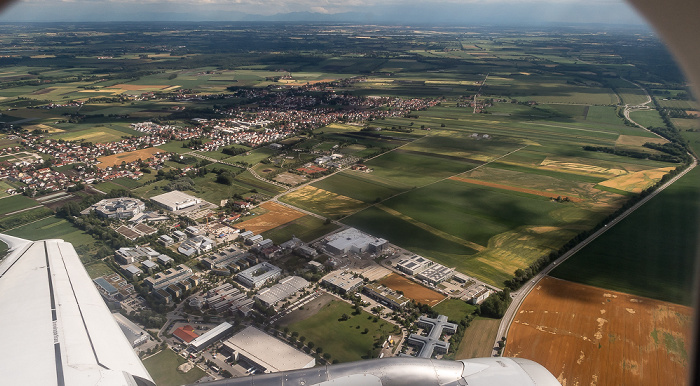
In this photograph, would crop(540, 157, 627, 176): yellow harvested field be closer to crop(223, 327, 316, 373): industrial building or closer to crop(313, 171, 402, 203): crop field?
crop(313, 171, 402, 203): crop field

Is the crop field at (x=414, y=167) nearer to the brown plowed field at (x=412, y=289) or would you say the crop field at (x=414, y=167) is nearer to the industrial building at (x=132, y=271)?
the brown plowed field at (x=412, y=289)

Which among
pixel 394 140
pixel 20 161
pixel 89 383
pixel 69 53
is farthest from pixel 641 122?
pixel 69 53

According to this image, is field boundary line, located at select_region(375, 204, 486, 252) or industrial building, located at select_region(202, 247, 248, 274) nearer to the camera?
industrial building, located at select_region(202, 247, 248, 274)

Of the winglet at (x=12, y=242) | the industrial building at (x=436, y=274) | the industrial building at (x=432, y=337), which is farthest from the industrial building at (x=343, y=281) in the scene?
the winglet at (x=12, y=242)

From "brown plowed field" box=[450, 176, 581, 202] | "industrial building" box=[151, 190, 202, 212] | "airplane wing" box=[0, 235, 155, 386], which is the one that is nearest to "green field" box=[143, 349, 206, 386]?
"airplane wing" box=[0, 235, 155, 386]

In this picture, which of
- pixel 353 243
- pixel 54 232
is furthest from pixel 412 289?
pixel 54 232
